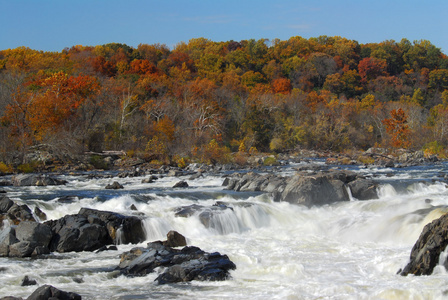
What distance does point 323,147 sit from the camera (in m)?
62.7

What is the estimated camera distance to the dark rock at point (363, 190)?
2267 cm

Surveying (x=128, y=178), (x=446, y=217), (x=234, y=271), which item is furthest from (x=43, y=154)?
(x=446, y=217)

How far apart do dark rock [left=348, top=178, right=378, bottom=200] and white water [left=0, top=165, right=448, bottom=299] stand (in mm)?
548

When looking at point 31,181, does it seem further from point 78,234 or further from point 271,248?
point 271,248

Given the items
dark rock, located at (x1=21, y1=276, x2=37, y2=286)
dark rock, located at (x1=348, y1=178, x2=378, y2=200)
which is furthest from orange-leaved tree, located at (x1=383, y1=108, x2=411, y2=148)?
dark rock, located at (x1=21, y1=276, x2=37, y2=286)

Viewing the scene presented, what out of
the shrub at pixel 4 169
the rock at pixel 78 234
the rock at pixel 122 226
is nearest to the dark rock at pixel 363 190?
the rock at pixel 122 226

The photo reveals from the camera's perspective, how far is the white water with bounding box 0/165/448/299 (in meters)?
11.4

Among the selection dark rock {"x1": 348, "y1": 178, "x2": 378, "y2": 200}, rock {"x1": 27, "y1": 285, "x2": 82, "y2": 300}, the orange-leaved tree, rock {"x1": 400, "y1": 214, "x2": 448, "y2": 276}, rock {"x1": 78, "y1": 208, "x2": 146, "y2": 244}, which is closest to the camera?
rock {"x1": 27, "y1": 285, "x2": 82, "y2": 300}

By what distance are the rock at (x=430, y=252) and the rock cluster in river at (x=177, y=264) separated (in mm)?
4982

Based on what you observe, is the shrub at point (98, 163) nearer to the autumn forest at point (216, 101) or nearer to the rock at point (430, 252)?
the autumn forest at point (216, 101)

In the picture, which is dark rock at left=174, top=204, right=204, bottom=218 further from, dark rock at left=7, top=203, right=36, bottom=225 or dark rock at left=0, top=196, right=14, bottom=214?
dark rock at left=0, top=196, right=14, bottom=214

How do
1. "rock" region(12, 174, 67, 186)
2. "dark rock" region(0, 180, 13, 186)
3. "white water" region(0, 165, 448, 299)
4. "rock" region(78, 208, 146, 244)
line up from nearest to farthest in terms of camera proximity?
"white water" region(0, 165, 448, 299) < "rock" region(78, 208, 146, 244) < "rock" region(12, 174, 67, 186) < "dark rock" region(0, 180, 13, 186)

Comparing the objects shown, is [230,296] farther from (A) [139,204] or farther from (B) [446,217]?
(A) [139,204]

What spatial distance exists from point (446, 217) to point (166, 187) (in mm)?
16676
